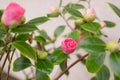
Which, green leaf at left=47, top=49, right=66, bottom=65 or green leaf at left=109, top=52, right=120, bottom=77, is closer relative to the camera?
green leaf at left=109, top=52, right=120, bottom=77

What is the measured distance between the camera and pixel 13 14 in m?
0.49

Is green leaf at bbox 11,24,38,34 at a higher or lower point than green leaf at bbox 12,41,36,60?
higher

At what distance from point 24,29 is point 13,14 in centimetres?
5

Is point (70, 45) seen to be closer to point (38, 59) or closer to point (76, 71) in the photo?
point (38, 59)

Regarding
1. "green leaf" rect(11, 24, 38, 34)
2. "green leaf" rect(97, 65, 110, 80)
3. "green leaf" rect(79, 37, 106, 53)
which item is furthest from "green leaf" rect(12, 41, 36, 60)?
"green leaf" rect(97, 65, 110, 80)

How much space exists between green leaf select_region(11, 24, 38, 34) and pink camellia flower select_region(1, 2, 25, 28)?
13mm

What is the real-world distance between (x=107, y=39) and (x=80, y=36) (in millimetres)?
382

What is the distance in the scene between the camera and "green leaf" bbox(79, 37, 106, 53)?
54 cm

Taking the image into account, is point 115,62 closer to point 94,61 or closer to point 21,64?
point 94,61

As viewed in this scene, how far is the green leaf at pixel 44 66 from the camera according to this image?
562 millimetres

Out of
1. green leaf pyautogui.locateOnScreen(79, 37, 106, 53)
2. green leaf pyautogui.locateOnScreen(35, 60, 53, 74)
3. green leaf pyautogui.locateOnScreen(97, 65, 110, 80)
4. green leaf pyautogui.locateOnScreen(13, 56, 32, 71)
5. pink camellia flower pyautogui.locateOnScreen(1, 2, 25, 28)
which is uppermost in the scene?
pink camellia flower pyautogui.locateOnScreen(1, 2, 25, 28)

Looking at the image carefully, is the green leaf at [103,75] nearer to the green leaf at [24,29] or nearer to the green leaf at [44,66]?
the green leaf at [44,66]

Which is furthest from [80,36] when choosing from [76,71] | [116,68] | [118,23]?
[76,71]

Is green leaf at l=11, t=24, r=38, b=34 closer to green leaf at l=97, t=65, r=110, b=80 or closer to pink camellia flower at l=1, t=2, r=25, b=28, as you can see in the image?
pink camellia flower at l=1, t=2, r=25, b=28
